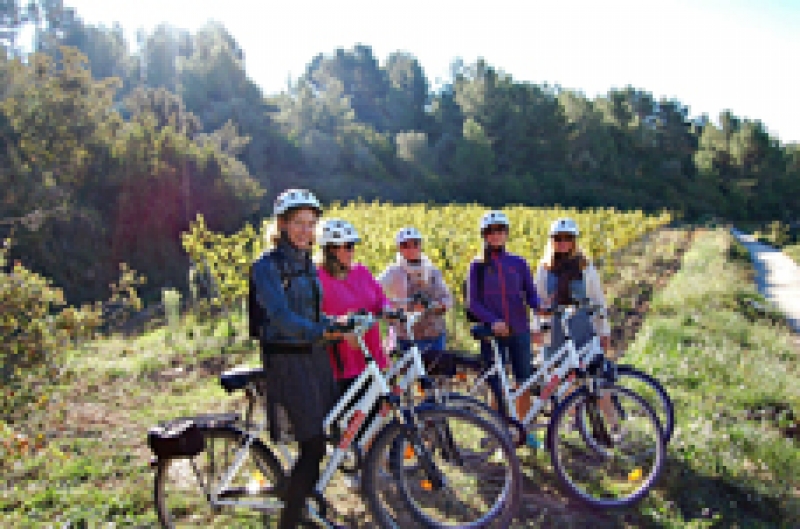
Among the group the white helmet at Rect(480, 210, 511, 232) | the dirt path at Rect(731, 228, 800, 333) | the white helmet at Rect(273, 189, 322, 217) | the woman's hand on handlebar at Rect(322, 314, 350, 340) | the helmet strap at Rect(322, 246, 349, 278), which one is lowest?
the dirt path at Rect(731, 228, 800, 333)

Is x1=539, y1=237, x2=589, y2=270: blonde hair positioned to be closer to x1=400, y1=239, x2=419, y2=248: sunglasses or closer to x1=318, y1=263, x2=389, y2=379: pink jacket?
x1=400, y1=239, x2=419, y2=248: sunglasses

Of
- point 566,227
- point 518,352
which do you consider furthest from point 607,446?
point 566,227

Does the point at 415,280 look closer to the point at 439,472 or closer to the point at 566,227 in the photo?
the point at 566,227

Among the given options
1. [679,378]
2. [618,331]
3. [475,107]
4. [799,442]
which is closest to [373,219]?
[618,331]

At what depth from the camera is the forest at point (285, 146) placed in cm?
1834

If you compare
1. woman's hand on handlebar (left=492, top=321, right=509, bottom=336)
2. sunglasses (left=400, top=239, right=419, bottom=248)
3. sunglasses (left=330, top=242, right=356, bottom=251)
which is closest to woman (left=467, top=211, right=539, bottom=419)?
woman's hand on handlebar (left=492, top=321, right=509, bottom=336)

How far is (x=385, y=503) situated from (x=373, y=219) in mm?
13590

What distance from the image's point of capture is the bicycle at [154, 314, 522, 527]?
289 cm

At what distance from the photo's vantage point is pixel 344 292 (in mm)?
3496

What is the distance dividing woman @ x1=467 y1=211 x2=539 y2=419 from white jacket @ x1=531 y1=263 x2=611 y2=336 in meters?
0.19

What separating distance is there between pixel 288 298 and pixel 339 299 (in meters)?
0.70

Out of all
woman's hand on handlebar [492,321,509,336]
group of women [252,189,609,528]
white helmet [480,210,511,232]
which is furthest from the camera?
white helmet [480,210,511,232]

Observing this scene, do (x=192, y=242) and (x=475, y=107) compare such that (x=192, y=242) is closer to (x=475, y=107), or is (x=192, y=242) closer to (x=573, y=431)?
(x=573, y=431)

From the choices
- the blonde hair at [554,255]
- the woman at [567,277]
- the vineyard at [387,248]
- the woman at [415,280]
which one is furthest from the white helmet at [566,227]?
the vineyard at [387,248]
